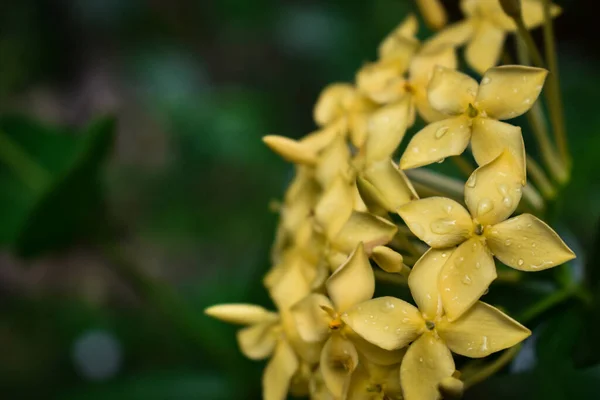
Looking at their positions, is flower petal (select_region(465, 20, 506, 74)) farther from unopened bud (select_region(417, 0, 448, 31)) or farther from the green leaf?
the green leaf

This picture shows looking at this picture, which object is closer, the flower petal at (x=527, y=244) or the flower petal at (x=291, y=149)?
the flower petal at (x=527, y=244)

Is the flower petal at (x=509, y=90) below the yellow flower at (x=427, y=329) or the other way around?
the other way around

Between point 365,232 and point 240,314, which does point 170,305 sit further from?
point 365,232

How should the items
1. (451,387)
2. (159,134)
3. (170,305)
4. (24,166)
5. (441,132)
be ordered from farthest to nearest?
1. (159,134)
2. (24,166)
3. (170,305)
4. (441,132)
5. (451,387)

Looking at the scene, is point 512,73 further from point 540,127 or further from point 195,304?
point 195,304

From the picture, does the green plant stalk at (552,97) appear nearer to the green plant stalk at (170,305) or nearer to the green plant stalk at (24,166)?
the green plant stalk at (170,305)

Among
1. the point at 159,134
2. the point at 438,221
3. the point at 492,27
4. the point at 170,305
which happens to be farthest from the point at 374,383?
the point at 159,134

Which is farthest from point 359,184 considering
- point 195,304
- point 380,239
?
point 195,304

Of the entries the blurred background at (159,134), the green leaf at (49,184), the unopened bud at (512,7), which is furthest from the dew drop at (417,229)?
the blurred background at (159,134)
